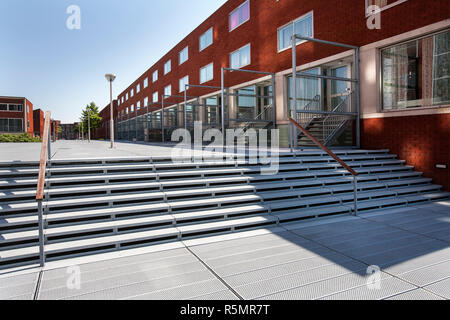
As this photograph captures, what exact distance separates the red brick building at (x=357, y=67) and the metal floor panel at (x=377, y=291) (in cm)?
597

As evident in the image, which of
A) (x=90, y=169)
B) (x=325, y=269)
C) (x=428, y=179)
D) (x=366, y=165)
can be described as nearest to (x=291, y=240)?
(x=325, y=269)

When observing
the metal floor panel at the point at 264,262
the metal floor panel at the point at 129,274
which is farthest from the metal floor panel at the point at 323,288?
the metal floor panel at the point at 129,274

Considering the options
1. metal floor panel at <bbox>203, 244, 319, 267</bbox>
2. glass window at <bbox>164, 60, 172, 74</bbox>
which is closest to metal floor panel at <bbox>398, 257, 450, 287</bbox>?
metal floor panel at <bbox>203, 244, 319, 267</bbox>

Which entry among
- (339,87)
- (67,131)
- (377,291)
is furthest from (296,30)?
(67,131)

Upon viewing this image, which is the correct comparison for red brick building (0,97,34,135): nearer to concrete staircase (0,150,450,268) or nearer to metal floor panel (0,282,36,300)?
concrete staircase (0,150,450,268)

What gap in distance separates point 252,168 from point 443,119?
16.4 feet

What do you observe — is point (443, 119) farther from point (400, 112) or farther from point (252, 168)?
point (252, 168)

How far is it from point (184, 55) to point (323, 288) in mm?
24172

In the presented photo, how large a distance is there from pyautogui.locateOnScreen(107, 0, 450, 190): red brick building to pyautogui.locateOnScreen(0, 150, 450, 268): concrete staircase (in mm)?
1927

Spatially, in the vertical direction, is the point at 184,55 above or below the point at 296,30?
above

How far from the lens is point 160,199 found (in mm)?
5320

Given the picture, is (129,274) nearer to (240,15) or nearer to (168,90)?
(240,15)

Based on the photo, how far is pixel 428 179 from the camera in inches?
311

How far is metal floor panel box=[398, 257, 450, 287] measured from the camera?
3119mm
